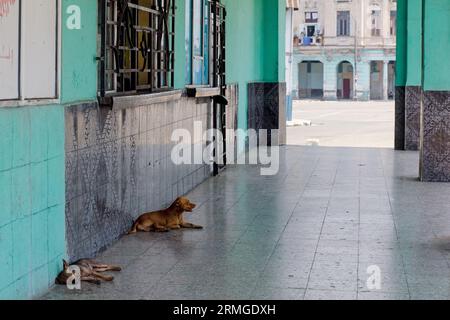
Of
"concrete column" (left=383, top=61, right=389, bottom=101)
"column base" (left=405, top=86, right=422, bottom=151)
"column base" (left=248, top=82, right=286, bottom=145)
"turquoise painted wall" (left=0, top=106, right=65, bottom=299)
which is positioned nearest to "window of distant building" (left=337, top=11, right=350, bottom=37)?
"concrete column" (left=383, top=61, right=389, bottom=101)

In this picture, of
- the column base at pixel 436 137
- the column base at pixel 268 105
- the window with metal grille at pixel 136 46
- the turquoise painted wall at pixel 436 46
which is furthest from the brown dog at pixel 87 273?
the column base at pixel 268 105

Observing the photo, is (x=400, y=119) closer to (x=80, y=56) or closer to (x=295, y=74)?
(x=80, y=56)

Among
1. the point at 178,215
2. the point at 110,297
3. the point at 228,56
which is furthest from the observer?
the point at 228,56

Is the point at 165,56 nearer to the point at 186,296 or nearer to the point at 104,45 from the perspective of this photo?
the point at 104,45

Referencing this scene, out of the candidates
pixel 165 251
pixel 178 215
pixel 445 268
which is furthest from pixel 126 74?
pixel 445 268

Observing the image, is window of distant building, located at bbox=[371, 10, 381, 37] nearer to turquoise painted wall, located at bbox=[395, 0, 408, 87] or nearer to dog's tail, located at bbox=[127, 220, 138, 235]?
turquoise painted wall, located at bbox=[395, 0, 408, 87]

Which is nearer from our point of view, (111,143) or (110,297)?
(110,297)

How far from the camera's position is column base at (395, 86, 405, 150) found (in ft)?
54.5

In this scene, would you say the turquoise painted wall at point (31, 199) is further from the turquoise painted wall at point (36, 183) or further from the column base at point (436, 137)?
the column base at point (436, 137)

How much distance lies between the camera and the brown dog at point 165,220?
7.91 m

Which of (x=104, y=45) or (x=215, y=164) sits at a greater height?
(x=104, y=45)

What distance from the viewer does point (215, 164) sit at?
12344 mm

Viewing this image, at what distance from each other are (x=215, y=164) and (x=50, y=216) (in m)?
6.73

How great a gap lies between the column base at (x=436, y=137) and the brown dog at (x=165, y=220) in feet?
15.6
